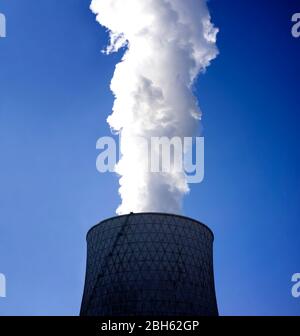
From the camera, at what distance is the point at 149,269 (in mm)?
25469

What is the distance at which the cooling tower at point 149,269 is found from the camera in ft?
82.9

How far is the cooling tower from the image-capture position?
82.9 ft
